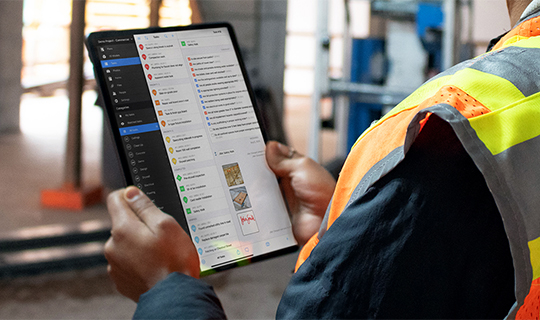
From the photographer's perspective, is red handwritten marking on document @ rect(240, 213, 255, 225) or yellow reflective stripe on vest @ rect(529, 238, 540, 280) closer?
yellow reflective stripe on vest @ rect(529, 238, 540, 280)

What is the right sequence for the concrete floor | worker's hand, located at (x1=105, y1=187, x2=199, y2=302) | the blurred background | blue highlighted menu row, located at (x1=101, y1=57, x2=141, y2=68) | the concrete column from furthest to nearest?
the concrete column → the blurred background → the concrete floor → blue highlighted menu row, located at (x1=101, y1=57, x2=141, y2=68) → worker's hand, located at (x1=105, y1=187, x2=199, y2=302)

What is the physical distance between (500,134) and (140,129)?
0.44 m

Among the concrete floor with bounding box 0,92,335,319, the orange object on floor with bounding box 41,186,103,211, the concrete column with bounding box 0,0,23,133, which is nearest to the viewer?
the concrete floor with bounding box 0,92,335,319

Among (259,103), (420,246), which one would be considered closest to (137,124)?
(420,246)

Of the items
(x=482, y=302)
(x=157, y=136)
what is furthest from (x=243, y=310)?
(x=482, y=302)

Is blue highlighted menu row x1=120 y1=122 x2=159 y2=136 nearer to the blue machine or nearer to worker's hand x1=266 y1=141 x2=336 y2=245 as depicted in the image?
worker's hand x1=266 y1=141 x2=336 y2=245

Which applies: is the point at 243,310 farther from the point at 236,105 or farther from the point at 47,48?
the point at 47,48

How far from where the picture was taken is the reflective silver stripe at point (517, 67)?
35 cm

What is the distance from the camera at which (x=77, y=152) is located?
2.97 meters

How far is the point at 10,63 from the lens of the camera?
473cm

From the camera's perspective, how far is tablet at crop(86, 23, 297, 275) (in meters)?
0.61

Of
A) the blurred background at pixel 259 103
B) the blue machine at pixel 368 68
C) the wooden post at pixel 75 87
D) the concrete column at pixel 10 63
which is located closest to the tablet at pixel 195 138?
the blurred background at pixel 259 103

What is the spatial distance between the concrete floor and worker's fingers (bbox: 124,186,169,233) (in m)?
0.29

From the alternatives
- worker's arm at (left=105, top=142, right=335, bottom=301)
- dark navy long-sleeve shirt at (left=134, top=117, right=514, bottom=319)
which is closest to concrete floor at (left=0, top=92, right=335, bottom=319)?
worker's arm at (left=105, top=142, right=335, bottom=301)
